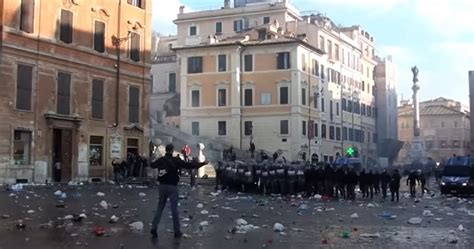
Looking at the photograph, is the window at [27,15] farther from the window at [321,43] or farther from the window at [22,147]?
the window at [321,43]

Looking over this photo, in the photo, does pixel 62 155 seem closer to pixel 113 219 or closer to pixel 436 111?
pixel 113 219

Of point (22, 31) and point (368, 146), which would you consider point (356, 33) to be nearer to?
point (368, 146)

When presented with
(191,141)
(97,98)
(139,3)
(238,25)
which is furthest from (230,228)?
(238,25)

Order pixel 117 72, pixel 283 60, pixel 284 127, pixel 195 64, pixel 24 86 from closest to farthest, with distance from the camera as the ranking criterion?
1. pixel 24 86
2. pixel 117 72
3. pixel 284 127
4. pixel 283 60
5. pixel 195 64

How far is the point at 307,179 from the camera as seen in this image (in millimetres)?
28781

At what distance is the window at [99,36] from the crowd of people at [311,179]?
14.8m

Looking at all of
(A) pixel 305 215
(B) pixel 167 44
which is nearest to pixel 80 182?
(A) pixel 305 215

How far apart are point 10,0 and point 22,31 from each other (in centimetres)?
180

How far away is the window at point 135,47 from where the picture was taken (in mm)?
44312

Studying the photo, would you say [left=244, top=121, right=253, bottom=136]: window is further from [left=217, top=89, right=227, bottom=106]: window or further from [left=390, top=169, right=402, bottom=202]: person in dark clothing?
[left=390, top=169, right=402, bottom=202]: person in dark clothing

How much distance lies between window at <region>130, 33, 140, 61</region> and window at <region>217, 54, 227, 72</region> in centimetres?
2138

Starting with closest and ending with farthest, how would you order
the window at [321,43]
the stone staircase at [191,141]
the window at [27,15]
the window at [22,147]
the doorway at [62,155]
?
the window at [22,147] → the window at [27,15] → the doorway at [62,155] → the stone staircase at [191,141] → the window at [321,43]

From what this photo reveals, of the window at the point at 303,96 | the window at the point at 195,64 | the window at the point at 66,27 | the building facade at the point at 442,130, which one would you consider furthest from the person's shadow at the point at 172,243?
the building facade at the point at 442,130

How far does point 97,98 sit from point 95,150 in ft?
10.9
